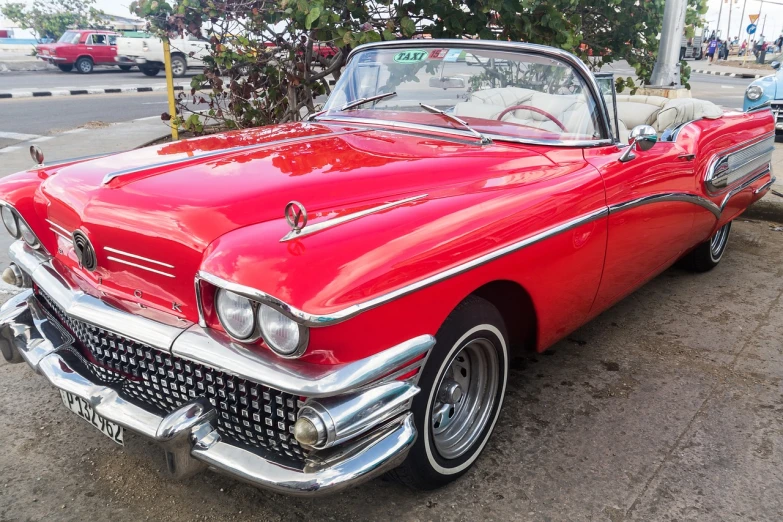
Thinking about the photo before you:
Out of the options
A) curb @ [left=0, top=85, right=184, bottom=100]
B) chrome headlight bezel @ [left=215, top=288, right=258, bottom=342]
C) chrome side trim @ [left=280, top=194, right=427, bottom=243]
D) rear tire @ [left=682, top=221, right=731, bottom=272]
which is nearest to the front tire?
chrome side trim @ [left=280, top=194, right=427, bottom=243]

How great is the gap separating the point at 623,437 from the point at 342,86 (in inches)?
88.4

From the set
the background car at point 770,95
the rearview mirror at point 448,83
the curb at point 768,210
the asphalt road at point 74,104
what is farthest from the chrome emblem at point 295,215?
the background car at point 770,95

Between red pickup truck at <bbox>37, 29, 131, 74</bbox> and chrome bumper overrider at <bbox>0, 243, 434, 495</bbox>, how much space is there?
76.5 feet

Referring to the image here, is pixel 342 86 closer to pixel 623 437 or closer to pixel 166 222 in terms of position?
pixel 166 222

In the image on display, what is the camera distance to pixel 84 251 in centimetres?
227

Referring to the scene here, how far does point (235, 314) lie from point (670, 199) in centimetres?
244

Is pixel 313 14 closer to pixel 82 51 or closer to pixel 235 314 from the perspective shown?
pixel 235 314

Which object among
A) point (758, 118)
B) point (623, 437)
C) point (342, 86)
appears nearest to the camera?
point (623, 437)

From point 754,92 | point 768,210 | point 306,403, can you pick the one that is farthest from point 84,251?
point 754,92

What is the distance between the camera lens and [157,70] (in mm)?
22578

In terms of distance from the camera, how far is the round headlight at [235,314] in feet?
6.09

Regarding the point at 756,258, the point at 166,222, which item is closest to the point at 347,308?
the point at 166,222

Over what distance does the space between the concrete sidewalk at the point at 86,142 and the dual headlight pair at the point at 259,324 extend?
255 inches

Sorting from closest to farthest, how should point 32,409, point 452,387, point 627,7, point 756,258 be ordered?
point 452,387
point 32,409
point 756,258
point 627,7
